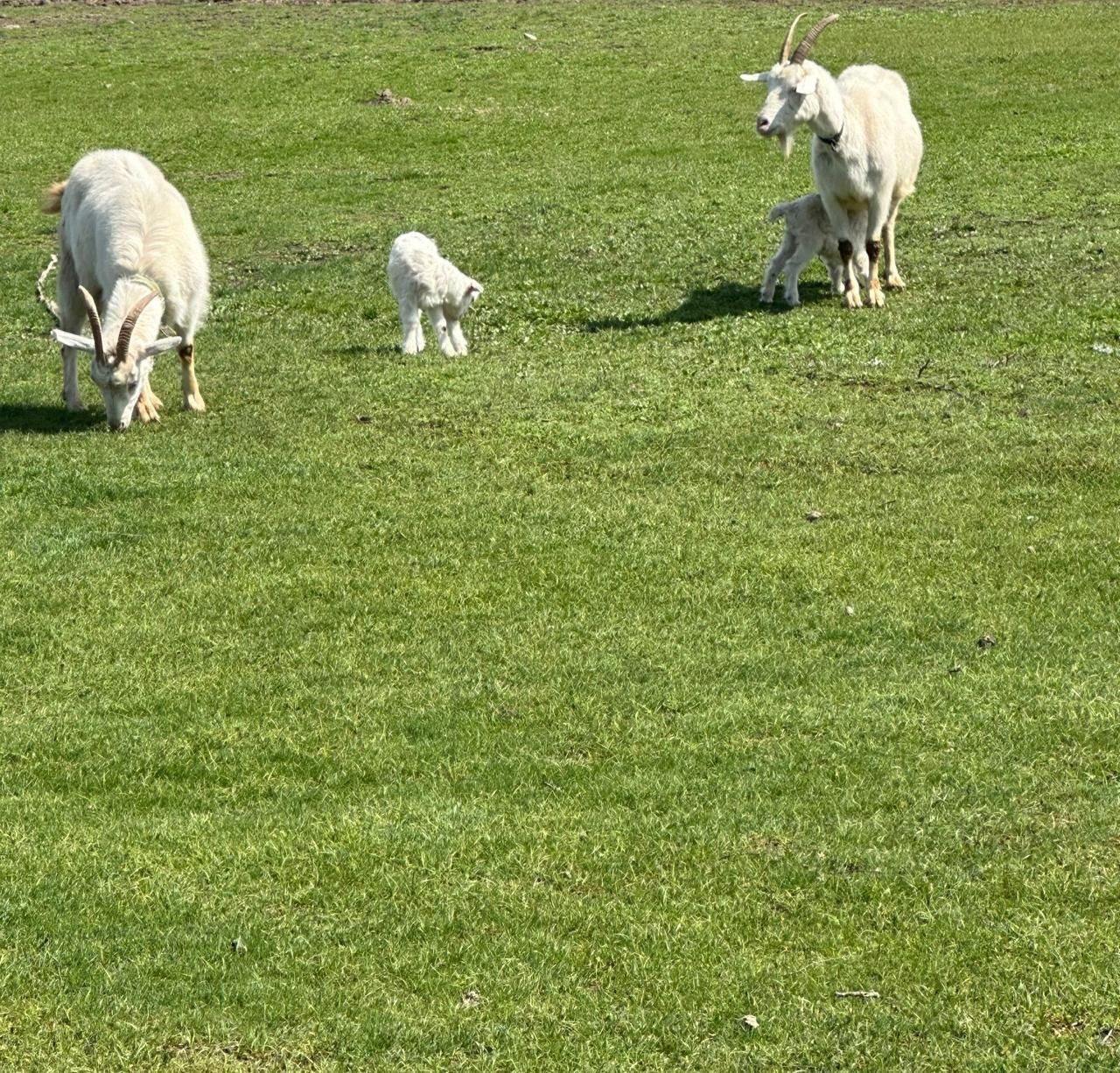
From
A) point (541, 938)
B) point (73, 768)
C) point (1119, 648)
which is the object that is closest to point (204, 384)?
point (73, 768)

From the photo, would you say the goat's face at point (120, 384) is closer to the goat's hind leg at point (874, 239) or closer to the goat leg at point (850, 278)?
the goat leg at point (850, 278)

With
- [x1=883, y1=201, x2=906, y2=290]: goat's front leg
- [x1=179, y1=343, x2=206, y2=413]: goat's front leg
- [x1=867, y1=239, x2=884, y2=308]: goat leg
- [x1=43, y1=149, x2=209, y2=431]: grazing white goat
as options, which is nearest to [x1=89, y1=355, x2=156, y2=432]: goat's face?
[x1=43, y1=149, x2=209, y2=431]: grazing white goat

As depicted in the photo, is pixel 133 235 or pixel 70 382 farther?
pixel 70 382

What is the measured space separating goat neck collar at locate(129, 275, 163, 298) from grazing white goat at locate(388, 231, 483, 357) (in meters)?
2.37

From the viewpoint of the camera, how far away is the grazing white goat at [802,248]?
53.4 ft

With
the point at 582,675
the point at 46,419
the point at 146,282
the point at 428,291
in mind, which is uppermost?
the point at 146,282

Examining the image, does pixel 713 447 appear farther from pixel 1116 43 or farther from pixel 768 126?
pixel 1116 43

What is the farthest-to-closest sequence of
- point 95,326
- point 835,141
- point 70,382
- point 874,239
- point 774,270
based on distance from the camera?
point 774,270 → point 874,239 → point 835,141 → point 70,382 → point 95,326

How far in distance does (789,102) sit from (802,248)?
55.8 inches

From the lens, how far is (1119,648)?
8469 millimetres

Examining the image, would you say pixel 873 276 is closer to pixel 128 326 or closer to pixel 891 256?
pixel 891 256

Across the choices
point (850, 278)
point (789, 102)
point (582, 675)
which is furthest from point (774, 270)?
point (582, 675)

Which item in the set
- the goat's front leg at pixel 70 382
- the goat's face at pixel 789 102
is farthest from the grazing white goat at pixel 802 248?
the goat's front leg at pixel 70 382

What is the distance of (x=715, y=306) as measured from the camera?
1675 cm
